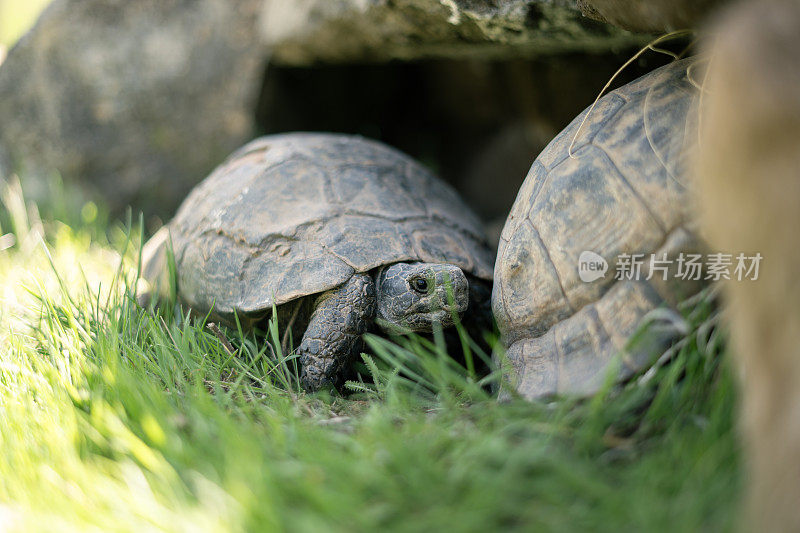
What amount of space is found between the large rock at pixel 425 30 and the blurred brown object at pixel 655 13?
53 cm

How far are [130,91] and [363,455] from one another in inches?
147

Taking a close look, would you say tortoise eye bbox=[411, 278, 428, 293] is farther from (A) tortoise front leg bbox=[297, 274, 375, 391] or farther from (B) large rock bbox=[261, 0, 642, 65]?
(B) large rock bbox=[261, 0, 642, 65]

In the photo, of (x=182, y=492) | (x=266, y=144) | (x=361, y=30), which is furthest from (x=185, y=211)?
(x=182, y=492)

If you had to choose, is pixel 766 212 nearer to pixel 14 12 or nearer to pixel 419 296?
pixel 419 296

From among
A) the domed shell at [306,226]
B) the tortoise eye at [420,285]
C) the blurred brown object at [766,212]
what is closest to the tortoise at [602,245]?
the tortoise eye at [420,285]

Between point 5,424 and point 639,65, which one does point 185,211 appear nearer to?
point 5,424

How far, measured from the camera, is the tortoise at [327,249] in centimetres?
246

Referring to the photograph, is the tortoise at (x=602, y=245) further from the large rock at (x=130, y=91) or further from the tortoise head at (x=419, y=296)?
the large rock at (x=130, y=91)

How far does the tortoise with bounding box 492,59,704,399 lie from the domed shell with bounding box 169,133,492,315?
1.83ft

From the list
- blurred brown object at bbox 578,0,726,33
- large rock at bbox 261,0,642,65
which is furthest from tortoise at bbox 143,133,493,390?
blurred brown object at bbox 578,0,726,33

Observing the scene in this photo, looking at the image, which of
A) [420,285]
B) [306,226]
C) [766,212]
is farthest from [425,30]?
[766,212]

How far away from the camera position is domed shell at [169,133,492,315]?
8.39 ft

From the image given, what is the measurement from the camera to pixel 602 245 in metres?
1.97

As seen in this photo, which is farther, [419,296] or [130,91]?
[130,91]
